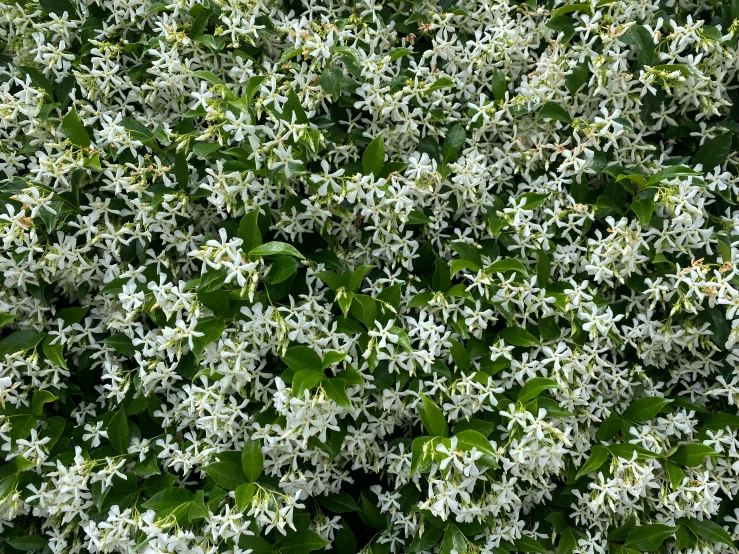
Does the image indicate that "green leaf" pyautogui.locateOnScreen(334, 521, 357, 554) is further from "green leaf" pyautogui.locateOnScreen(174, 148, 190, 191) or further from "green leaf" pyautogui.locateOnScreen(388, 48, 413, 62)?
"green leaf" pyautogui.locateOnScreen(388, 48, 413, 62)

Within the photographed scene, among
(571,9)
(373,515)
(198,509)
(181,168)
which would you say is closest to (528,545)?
(373,515)

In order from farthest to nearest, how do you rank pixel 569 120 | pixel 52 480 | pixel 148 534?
pixel 569 120 → pixel 52 480 → pixel 148 534

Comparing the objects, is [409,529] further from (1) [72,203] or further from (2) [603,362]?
(1) [72,203]

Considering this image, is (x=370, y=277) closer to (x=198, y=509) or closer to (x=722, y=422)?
(x=198, y=509)

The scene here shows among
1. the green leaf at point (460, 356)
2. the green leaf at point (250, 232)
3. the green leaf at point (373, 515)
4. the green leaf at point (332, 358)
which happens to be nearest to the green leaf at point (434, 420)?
the green leaf at point (460, 356)

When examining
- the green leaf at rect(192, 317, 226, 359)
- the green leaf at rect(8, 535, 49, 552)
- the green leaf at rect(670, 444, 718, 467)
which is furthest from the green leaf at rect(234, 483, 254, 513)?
the green leaf at rect(670, 444, 718, 467)

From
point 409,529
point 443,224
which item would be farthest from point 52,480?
point 443,224

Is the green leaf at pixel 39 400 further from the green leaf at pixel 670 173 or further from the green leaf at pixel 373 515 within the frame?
the green leaf at pixel 670 173
